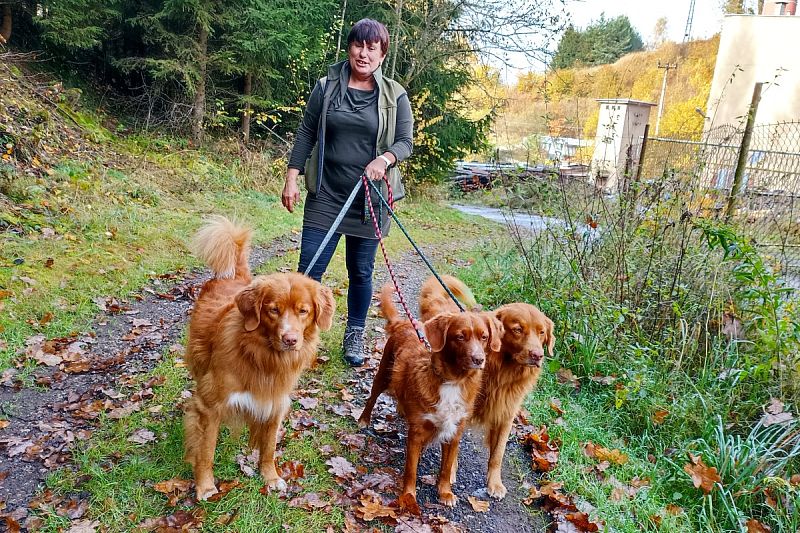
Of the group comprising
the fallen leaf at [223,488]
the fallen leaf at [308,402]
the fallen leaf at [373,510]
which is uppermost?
the fallen leaf at [223,488]

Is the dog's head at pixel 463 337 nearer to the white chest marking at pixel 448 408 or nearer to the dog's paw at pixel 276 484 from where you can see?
the white chest marking at pixel 448 408

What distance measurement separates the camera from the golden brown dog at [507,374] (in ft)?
10.6

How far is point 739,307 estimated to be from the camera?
475 cm

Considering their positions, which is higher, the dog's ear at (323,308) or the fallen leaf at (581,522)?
the dog's ear at (323,308)

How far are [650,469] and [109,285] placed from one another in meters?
5.09

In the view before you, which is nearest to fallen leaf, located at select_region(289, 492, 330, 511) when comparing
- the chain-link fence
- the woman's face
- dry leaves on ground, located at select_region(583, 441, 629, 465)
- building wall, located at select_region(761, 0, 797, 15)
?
dry leaves on ground, located at select_region(583, 441, 629, 465)

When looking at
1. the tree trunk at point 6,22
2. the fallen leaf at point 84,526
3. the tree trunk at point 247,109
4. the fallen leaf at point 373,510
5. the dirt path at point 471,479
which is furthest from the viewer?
the tree trunk at point 247,109

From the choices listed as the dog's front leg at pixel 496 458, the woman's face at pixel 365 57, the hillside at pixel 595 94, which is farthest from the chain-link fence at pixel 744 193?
the dog's front leg at pixel 496 458

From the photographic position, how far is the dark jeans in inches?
163

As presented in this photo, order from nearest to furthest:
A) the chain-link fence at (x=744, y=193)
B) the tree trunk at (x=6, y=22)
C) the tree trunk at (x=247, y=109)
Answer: the chain-link fence at (x=744, y=193)
the tree trunk at (x=6, y=22)
the tree trunk at (x=247, y=109)

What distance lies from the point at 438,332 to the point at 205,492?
148cm

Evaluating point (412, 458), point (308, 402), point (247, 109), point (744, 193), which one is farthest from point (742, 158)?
point (247, 109)

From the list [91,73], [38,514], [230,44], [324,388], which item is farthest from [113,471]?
[91,73]

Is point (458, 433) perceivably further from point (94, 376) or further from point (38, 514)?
point (94, 376)
